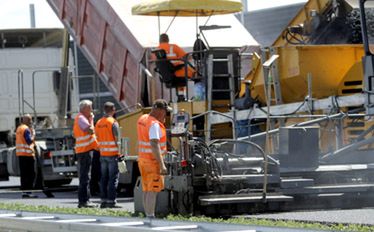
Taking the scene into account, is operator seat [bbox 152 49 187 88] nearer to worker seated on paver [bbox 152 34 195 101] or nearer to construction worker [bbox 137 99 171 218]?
worker seated on paver [bbox 152 34 195 101]

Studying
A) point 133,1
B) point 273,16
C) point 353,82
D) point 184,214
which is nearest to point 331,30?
point 353,82

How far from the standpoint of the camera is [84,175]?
590 inches

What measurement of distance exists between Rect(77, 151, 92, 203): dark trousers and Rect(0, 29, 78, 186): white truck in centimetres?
696

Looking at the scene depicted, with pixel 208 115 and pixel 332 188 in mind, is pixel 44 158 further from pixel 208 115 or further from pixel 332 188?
pixel 332 188

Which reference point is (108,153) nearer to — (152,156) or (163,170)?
(152,156)

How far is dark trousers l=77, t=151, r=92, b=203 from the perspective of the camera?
14.8m

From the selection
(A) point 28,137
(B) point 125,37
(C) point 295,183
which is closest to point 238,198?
(C) point 295,183

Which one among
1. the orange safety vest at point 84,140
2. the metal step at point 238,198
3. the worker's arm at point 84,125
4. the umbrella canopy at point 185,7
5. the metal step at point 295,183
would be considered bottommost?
the metal step at point 238,198

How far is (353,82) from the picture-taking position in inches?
622

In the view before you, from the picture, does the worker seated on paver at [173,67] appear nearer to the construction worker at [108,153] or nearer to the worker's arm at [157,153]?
the construction worker at [108,153]

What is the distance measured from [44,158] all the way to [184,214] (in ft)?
28.7

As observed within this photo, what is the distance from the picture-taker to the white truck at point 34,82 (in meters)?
22.9

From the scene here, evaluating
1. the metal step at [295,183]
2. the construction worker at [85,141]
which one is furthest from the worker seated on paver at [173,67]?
the metal step at [295,183]

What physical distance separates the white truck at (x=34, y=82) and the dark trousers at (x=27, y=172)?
3.04m
